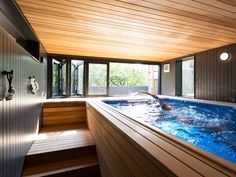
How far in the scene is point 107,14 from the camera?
2.06 m

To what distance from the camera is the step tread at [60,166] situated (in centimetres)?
181

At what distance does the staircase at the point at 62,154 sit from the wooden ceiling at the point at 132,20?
77.1 inches

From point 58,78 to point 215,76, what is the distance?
4722mm

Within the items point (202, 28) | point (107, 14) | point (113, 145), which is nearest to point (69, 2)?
point (107, 14)

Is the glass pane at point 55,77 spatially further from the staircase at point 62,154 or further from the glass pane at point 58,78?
the staircase at point 62,154

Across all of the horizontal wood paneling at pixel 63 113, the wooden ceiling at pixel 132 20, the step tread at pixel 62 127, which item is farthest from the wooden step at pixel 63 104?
the wooden ceiling at pixel 132 20

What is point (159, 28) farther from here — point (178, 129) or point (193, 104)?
point (193, 104)

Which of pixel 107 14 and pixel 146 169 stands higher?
pixel 107 14

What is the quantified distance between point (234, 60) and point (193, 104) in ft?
4.72

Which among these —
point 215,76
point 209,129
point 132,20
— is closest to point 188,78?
point 215,76

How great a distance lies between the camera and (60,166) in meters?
1.94

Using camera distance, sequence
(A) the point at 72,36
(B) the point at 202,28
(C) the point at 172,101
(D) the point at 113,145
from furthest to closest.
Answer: (C) the point at 172,101 < (A) the point at 72,36 < (B) the point at 202,28 < (D) the point at 113,145

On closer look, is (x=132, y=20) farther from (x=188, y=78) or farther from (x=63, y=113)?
(x=188, y=78)

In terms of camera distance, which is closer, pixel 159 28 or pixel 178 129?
pixel 178 129
